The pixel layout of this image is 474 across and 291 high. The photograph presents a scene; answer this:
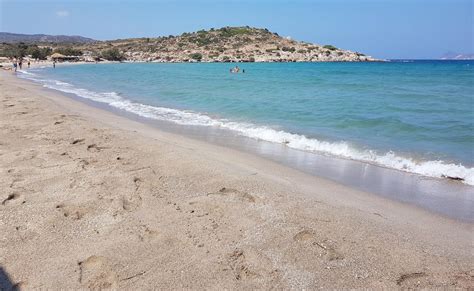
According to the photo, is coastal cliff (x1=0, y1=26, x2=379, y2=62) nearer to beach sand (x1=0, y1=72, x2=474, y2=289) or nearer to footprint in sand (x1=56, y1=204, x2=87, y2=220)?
beach sand (x1=0, y1=72, x2=474, y2=289)

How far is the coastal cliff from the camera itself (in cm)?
10456

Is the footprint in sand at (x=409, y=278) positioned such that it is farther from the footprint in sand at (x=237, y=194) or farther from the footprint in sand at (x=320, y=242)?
the footprint in sand at (x=237, y=194)

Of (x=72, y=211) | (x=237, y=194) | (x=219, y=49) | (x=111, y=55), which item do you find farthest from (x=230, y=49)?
(x=72, y=211)

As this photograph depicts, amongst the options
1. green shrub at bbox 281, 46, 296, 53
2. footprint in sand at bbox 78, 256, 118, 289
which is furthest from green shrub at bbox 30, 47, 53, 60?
footprint in sand at bbox 78, 256, 118, 289

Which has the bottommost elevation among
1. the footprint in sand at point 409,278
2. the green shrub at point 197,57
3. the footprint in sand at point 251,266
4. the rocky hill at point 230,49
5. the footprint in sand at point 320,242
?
the footprint in sand at point 251,266

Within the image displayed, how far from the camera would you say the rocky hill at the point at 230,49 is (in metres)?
107

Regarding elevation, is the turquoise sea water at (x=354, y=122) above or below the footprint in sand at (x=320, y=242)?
above

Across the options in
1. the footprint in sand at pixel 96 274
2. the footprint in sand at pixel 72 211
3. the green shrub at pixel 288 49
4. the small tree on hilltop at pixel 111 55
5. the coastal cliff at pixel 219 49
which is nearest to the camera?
the footprint in sand at pixel 96 274

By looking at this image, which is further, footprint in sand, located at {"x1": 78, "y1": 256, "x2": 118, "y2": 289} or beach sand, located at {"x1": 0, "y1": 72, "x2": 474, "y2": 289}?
beach sand, located at {"x1": 0, "y1": 72, "x2": 474, "y2": 289}

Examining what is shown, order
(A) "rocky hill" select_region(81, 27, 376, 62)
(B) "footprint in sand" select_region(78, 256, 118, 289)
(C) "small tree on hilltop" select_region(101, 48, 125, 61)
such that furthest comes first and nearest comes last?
(A) "rocky hill" select_region(81, 27, 376, 62) → (C) "small tree on hilltop" select_region(101, 48, 125, 61) → (B) "footprint in sand" select_region(78, 256, 118, 289)

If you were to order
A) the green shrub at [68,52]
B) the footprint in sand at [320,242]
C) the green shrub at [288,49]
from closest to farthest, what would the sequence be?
1. the footprint in sand at [320,242]
2. the green shrub at [68,52]
3. the green shrub at [288,49]

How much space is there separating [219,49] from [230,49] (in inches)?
129

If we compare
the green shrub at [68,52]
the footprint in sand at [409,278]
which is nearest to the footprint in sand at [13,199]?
the footprint in sand at [409,278]

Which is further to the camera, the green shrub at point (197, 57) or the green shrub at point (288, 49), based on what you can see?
the green shrub at point (288, 49)
